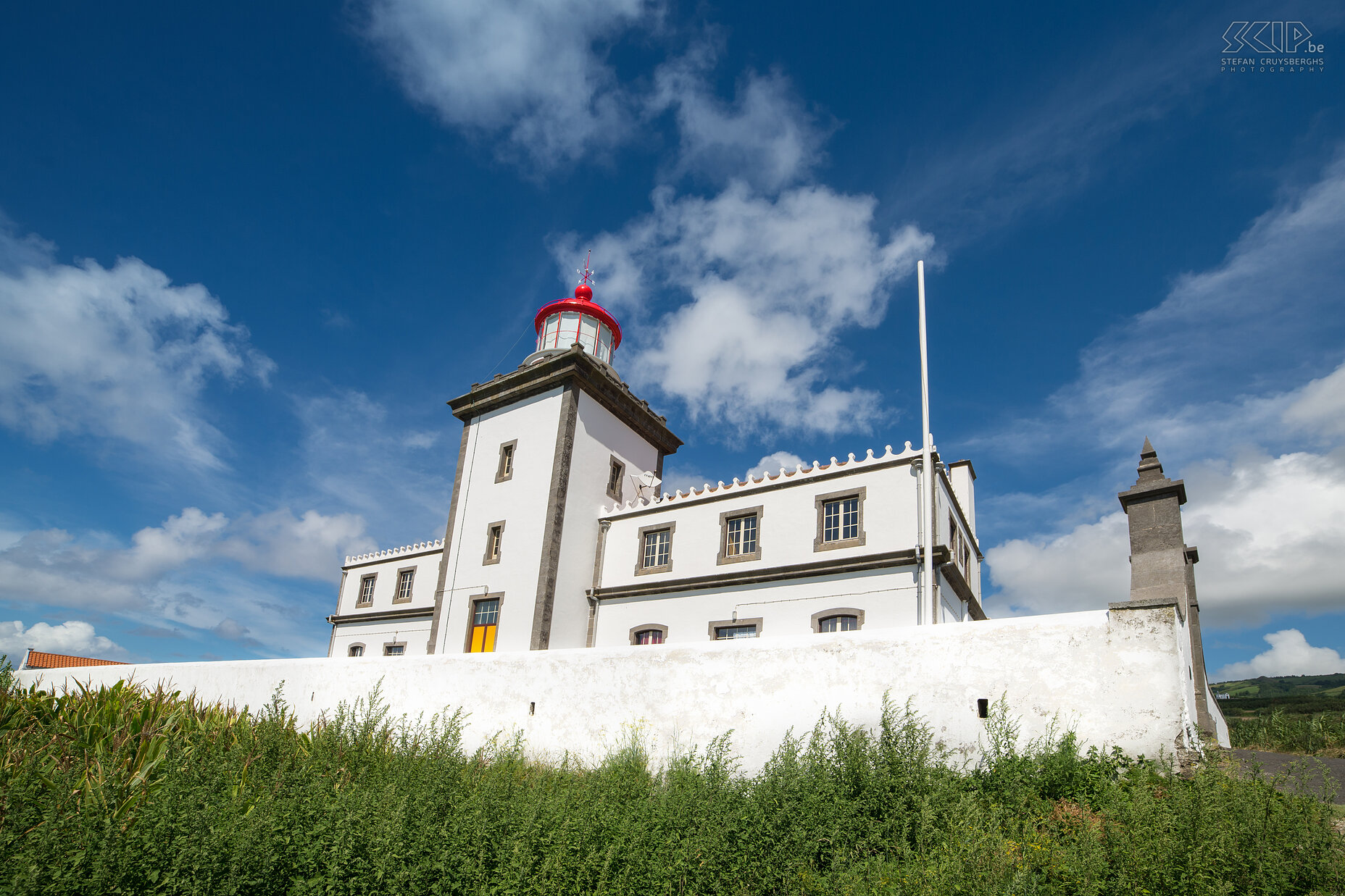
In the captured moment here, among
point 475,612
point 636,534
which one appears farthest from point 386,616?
point 636,534

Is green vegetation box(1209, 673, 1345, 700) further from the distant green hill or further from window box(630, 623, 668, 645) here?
window box(630, 623, 668, 645)

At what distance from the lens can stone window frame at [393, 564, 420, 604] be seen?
2753cm

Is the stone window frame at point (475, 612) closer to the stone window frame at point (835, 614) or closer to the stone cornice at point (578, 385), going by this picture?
the stone cornice at point (578, 385)

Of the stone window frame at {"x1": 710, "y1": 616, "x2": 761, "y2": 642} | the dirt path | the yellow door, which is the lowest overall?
the dirt path

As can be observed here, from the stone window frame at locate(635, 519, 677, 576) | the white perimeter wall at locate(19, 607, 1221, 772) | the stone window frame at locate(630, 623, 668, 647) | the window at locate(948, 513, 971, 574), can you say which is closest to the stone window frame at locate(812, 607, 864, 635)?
the window at locate(948, 513, 971, 574)

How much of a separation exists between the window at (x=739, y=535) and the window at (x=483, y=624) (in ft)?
20.2

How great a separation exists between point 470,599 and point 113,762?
1173 cm

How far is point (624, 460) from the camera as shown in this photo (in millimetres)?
22047

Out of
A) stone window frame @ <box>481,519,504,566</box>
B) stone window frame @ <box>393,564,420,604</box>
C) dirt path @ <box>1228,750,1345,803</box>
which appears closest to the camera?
dirt path @ <box>1228,750,1345,803</box>

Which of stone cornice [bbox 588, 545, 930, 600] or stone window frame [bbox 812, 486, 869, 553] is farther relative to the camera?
stone window frame [bbox 812, 486, 869, 553]

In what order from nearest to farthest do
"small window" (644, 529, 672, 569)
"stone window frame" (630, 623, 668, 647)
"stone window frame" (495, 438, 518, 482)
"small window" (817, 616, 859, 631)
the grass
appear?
the grass → "small window" (817, 616, 859, 631) → "stone window frame" (630, 623, 668, 647) → "small window" (644, 529, 672, 569) → "stone window frame" (495, 438, 518, 482)

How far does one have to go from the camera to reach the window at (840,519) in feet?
53.6

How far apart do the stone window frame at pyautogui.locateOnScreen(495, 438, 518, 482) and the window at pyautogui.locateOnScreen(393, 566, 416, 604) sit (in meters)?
9.25

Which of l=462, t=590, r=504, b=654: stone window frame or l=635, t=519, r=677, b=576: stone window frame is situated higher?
l=635, t=519, r=677, b=576: stone window frame
